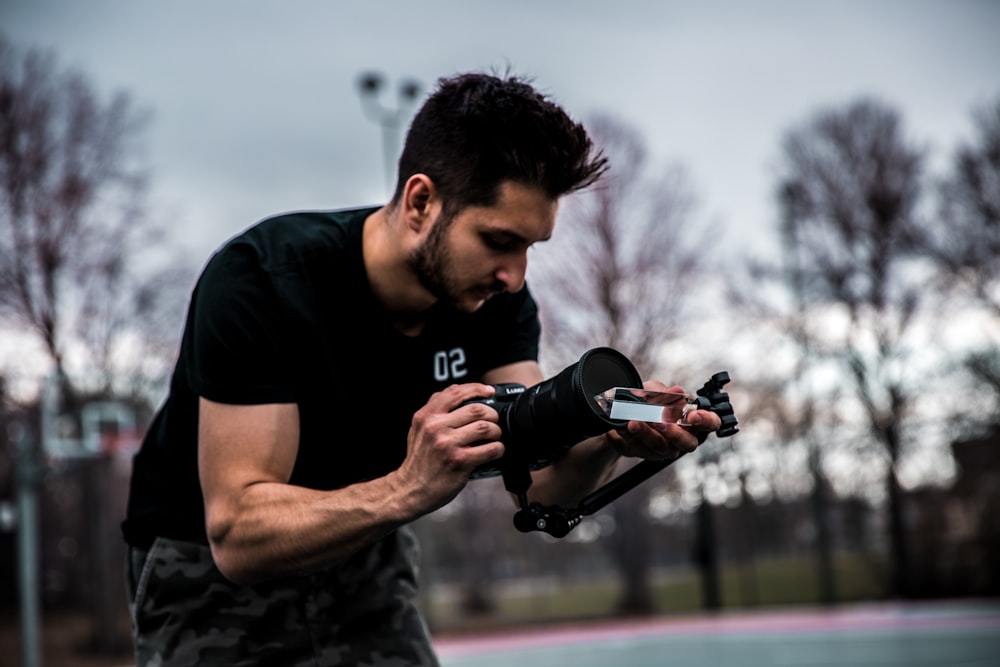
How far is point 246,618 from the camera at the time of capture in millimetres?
2154

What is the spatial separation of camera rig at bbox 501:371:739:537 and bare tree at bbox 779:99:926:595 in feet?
59.5

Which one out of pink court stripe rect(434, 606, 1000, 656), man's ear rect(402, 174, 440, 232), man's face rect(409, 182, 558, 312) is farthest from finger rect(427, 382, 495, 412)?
pink court stripe rect(434, 606, 1000, 656)

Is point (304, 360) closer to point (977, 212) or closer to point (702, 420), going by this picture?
point (702, 420)

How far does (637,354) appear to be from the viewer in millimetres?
19922

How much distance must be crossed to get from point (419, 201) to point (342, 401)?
0.44 meters

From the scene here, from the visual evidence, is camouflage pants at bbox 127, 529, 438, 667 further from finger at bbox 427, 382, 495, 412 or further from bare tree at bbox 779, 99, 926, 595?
bare tree at bbox 779, 99, 926, 595

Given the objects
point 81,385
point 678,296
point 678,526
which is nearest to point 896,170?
point 678,296

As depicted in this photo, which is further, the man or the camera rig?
the camera rig

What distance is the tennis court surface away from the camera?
10.5m

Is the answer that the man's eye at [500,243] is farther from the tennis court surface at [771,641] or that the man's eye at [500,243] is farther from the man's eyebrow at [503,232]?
the tennis court surface at [771,641]

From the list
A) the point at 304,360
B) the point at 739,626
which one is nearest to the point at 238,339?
the point at 304,360

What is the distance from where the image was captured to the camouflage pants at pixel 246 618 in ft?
7.03

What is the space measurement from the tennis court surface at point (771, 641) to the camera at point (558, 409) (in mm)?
8482

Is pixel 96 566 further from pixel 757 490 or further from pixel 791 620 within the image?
pixel 757 490
